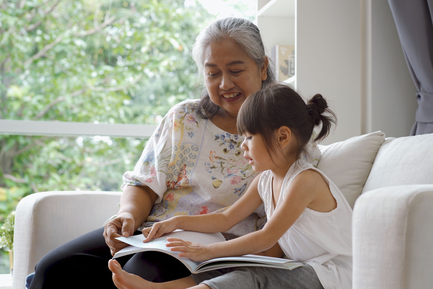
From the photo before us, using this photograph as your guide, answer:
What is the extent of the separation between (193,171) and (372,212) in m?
0.79

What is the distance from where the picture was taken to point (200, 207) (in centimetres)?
140

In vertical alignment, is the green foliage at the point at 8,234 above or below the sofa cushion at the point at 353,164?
below

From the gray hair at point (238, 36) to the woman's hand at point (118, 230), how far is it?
60cm

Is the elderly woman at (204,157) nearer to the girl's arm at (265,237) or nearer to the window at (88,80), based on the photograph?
the girl's arm at (265,237)

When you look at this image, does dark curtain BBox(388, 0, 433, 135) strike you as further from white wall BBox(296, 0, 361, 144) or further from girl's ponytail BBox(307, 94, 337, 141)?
girl's ponytail BBox(307, 94, 337, 141)

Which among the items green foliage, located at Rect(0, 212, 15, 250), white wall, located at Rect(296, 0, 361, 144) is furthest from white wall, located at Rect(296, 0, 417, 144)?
green foliage, located at Rect(0, 212, 15, 250)

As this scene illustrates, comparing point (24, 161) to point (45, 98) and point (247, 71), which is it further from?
point (247, 71)

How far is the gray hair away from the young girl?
30cm

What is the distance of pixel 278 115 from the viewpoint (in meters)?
1.13

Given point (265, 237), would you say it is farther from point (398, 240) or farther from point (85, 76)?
point (85, 76)

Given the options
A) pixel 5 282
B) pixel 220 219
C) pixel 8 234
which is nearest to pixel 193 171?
pixel 220 219

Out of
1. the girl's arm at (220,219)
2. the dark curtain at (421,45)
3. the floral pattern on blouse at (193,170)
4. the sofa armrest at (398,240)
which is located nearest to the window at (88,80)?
the floral pattern on blouse at (193,170)

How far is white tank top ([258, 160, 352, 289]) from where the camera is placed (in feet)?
3.48

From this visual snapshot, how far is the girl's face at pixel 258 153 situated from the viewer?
3.77 feet
